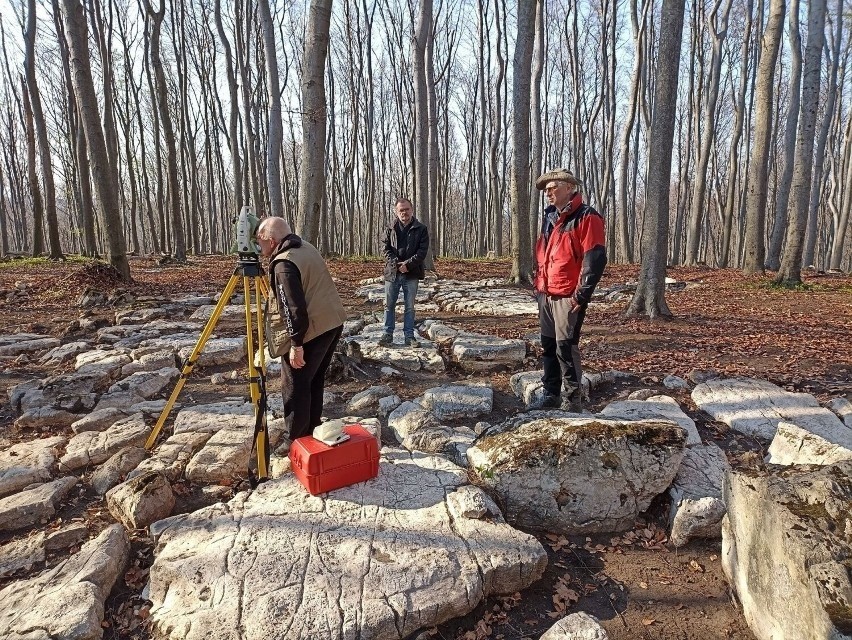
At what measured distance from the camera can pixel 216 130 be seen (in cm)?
2697

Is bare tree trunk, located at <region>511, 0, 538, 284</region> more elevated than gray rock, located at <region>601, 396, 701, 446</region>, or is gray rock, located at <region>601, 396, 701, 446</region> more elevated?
bare tree trunk, located at <region>511, 0, 538, 284</region>

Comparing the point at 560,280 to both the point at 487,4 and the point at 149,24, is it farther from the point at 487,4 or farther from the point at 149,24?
the point at 487,4

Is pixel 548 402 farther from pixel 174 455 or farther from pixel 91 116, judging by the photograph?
pixel 91 116

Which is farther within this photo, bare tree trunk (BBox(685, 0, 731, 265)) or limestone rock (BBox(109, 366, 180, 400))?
bare tree trunk (BBox(685, 0, 731, 265))

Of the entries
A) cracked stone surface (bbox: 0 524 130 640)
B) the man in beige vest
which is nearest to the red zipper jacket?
the man in beige vest

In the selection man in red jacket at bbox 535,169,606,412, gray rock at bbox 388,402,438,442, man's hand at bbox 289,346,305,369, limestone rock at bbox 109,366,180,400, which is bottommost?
gray rock at bbox 388,402,438,442

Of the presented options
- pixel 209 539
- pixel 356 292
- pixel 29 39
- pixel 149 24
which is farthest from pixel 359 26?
pixel 209 539

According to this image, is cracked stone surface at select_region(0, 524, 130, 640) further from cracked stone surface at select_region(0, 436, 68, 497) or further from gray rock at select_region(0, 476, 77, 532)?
cracked stone surface at select_region(0, 436, 68, 497)

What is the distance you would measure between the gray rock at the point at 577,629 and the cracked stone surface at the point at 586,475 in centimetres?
93

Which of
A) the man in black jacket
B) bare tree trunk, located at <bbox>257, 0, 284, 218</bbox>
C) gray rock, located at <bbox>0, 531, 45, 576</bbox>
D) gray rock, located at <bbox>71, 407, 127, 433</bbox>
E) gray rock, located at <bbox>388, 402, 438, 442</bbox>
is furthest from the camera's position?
bare tree trunk, located at <bbox>257, 0, 284, 218</bbox>

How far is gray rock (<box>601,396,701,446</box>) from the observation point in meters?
4.18

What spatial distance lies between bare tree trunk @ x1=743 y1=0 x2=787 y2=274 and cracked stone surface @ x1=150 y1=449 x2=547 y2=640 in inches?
574

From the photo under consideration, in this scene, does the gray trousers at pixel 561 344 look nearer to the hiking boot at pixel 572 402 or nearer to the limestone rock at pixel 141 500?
the hiking boot at pixel 572 402

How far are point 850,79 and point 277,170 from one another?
28864 mm
